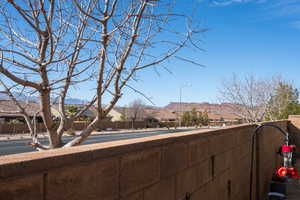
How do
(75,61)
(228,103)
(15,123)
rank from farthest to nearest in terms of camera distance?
1. (15,123)
2. (228,103)
3. (75,61)

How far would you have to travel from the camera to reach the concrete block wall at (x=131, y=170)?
1.66m

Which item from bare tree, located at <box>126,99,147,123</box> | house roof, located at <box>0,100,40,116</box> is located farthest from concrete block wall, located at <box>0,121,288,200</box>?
bare tree, located at <box>126,99,147,123</box>

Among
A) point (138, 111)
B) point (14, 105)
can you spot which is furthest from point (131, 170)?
point (138, 111)

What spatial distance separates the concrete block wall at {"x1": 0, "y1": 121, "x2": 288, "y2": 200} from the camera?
166 cm

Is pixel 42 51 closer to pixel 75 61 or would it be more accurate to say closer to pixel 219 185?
pixel 75 61

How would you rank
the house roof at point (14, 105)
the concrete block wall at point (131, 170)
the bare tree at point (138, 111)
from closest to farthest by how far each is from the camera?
the concrete block wall at point (131, 170) → the house roof at point (14, 105) → the bare tree at point (138, 111)

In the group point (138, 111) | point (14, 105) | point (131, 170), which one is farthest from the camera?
point (138, 111)

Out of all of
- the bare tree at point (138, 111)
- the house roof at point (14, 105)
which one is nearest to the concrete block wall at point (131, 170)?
the house roof at point (14, 105)

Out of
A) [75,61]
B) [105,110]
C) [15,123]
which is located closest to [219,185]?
[105,110]

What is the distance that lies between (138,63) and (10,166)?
3369 millimetres

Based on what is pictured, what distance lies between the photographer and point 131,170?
102 inches

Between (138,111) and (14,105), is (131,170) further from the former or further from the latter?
(138,111)

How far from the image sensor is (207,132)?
4.42 meters

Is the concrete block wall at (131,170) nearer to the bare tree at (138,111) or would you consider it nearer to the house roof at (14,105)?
the house roof at (14,105)
